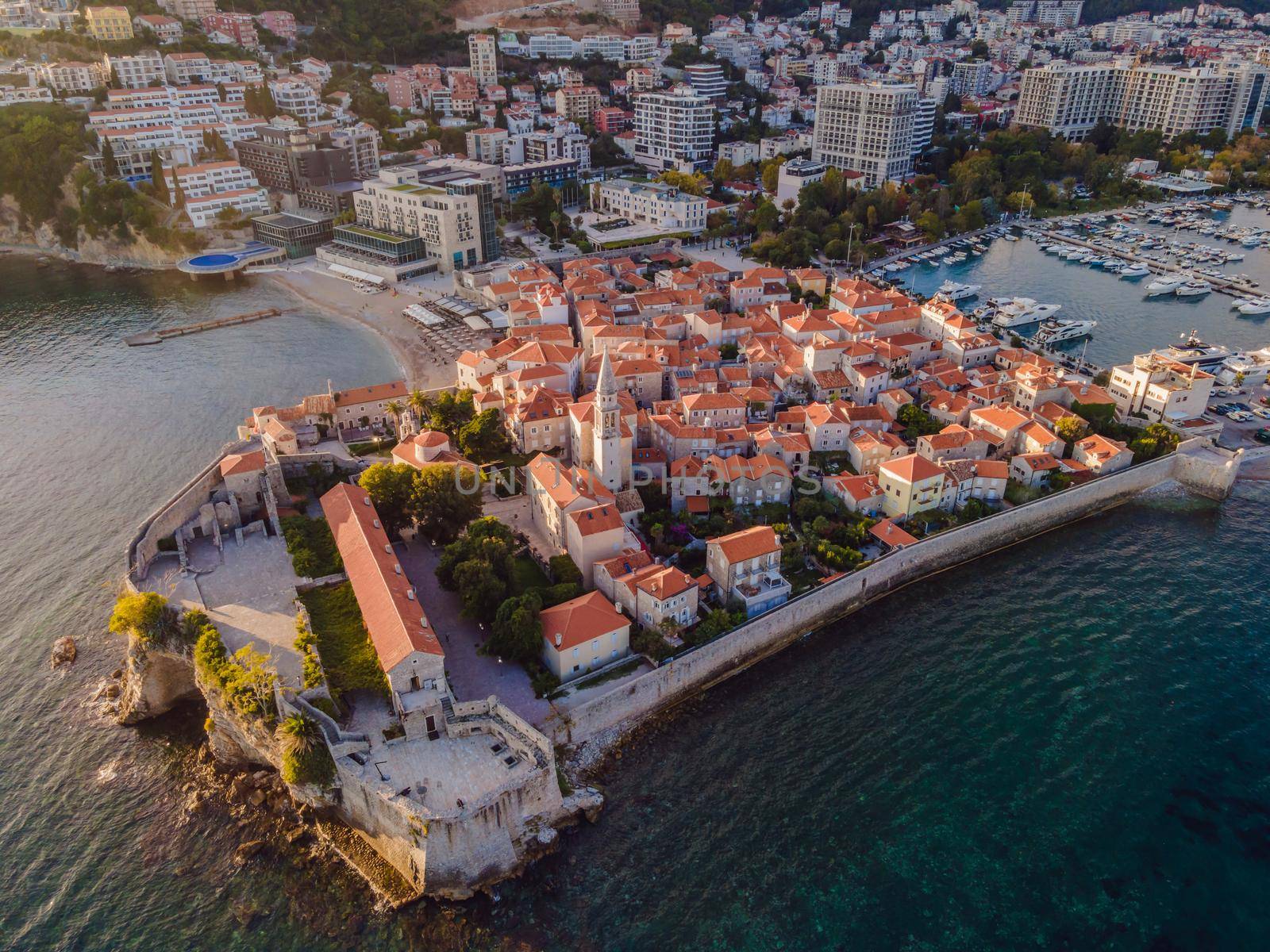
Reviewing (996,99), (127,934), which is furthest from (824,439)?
(996,99)

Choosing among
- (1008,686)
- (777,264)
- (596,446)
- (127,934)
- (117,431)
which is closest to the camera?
(127,934)

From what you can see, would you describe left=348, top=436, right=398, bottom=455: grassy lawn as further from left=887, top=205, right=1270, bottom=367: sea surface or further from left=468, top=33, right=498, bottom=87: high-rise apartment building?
left=468, top=33, right=498, bottom=87: high-rise apartment building

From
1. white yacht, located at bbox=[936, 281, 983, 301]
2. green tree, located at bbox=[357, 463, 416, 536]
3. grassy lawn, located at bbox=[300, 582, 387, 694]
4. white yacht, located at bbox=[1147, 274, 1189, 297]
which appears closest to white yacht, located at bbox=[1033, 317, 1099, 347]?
white yacht, located at bbox=[936, 281, 983, 301]

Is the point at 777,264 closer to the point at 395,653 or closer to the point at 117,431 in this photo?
the point at 117,431

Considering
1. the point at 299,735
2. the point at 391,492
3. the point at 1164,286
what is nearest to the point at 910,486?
the point at 391,492

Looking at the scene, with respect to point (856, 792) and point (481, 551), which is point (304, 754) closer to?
point (481, 551)

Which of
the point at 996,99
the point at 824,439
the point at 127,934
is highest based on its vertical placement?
the point at 996,99
